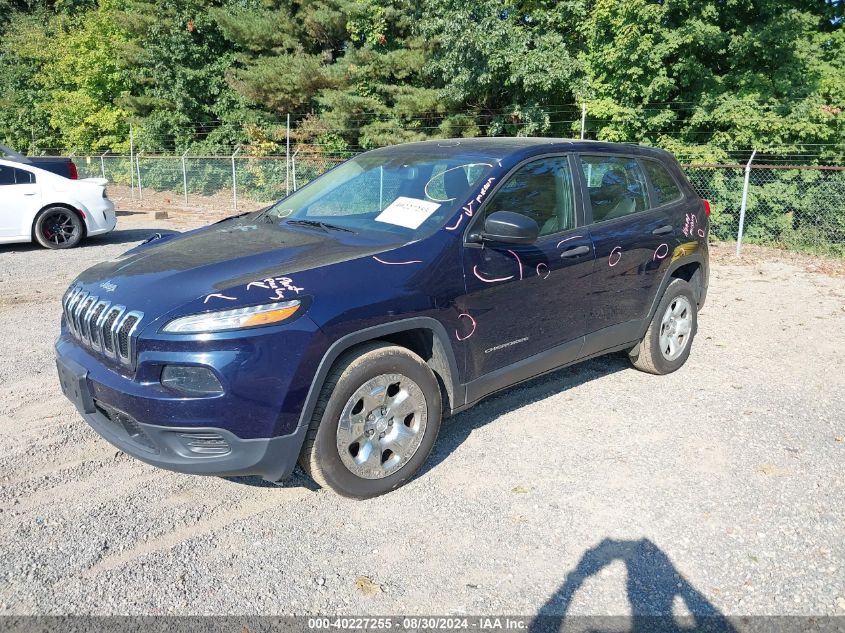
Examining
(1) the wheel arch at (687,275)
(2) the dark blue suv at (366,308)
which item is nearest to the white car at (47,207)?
(2) the dark blue suv at (366,308)

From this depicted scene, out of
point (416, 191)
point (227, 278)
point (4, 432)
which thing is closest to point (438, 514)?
point (227, 278)

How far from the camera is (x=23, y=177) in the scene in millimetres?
10672

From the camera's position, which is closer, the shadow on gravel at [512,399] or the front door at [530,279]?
the front door at [530,279]

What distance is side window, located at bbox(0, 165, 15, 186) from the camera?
10508 mm

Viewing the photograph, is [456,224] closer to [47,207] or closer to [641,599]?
[641,599]

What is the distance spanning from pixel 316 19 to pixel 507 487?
74.9ft

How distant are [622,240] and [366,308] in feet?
7.30

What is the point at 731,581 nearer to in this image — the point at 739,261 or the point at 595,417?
the point at 595,417

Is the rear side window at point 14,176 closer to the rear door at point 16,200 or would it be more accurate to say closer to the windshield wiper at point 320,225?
the rear door at point 16,200

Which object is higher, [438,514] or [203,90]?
[203,90]

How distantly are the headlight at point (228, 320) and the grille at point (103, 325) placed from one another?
0.75 feet

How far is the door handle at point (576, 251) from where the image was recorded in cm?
421

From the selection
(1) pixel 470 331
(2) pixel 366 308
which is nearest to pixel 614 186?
(1) pixel 470 331

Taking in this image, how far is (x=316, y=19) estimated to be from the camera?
2312 cm
